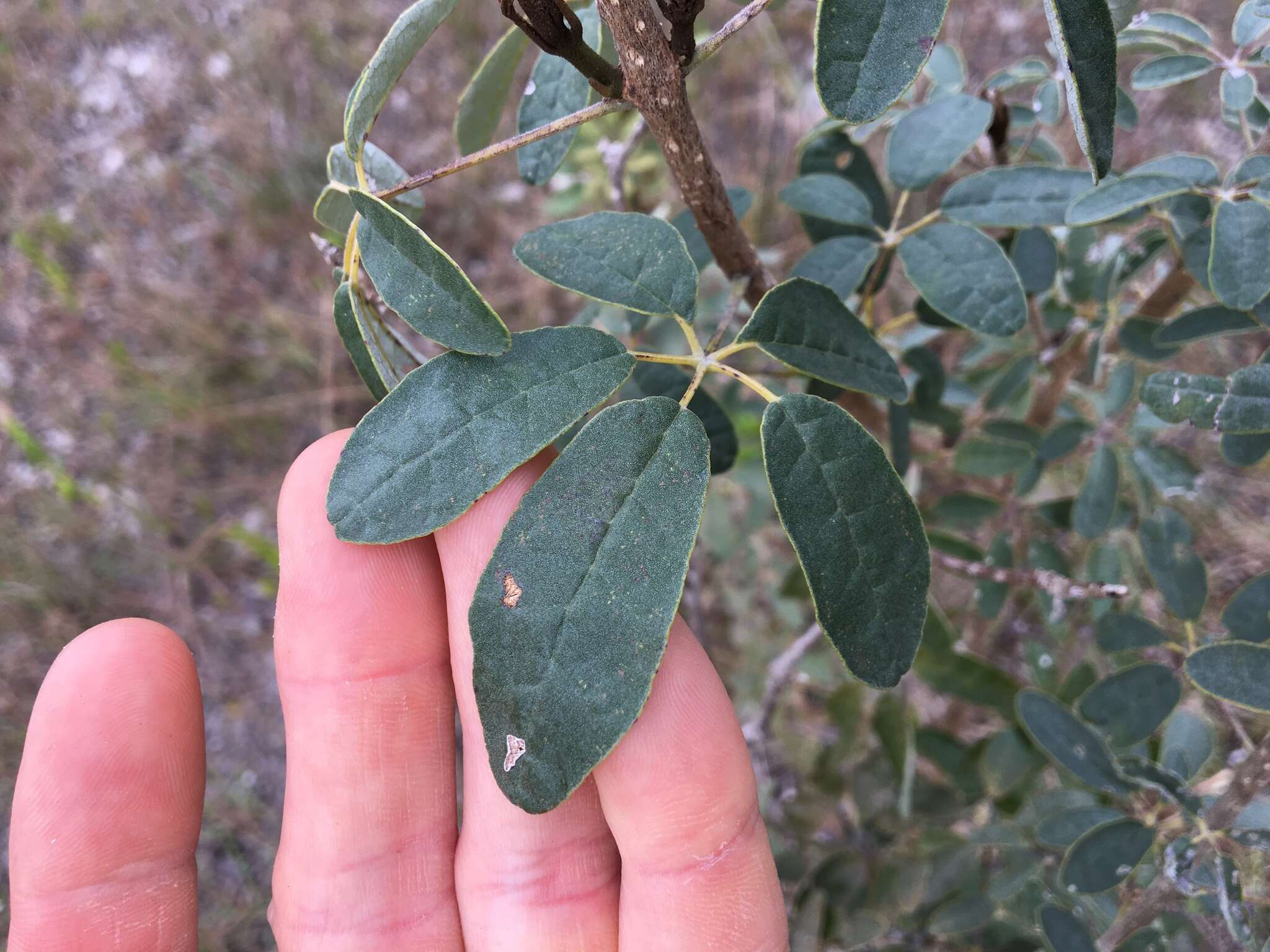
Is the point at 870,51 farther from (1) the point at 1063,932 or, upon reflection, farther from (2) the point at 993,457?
(1) the point at 1063,932

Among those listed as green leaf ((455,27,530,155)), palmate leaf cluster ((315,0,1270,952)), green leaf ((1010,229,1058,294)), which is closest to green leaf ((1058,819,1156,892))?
palmate leaf cluster ((315,0,1270,952))

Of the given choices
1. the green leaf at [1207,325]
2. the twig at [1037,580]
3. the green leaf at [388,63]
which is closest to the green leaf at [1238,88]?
the green leaf at [1207,325]

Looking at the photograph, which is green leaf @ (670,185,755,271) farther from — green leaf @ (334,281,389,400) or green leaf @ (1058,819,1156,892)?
green leaf @ (1058,819,1156,892)

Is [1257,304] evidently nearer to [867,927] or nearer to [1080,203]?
[1080,203]

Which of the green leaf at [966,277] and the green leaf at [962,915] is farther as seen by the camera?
the green leaf at [962,915]

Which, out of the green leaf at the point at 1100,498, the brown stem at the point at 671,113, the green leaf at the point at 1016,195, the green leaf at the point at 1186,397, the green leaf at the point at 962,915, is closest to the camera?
the brown stem at the point at 671,113

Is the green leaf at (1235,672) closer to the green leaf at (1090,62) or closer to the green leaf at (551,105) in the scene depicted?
the green leaf at (1090,62)

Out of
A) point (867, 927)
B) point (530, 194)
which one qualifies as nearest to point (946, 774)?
point (867, 927)
